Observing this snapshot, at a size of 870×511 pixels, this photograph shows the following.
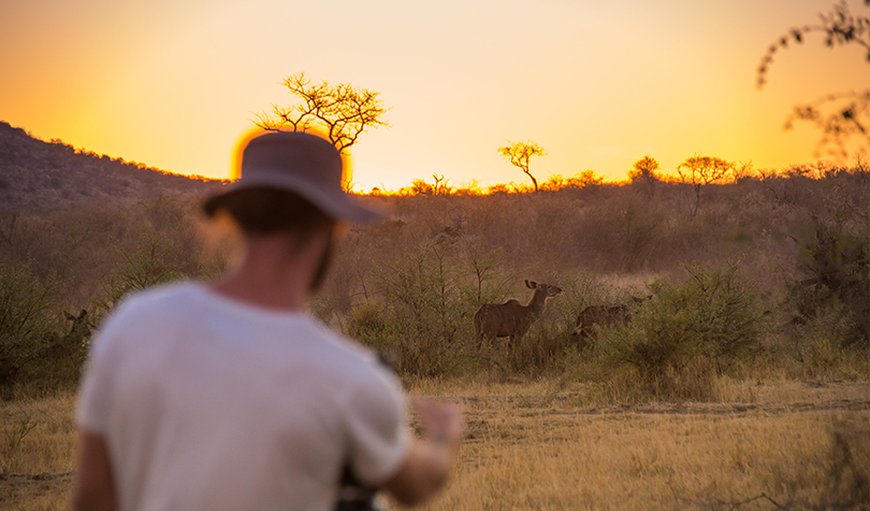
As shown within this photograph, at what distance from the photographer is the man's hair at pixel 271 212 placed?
2.22 meters

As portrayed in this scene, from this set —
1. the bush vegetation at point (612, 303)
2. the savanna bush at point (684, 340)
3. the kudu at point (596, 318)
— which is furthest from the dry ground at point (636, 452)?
the kudu at point (596, 318)

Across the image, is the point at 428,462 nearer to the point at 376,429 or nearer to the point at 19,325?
Answer: the point at 376,429

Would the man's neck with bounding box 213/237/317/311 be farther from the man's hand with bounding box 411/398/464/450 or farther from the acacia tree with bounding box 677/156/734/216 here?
the acacia tree with bounding box 677/156/734/216

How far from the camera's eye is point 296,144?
7.61 feet

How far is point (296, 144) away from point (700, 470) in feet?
25.1

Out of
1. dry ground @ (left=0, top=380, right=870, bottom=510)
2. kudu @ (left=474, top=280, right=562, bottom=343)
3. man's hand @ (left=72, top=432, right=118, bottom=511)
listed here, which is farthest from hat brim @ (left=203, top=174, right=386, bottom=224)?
kudu @ (left=474, top=280, right=562, bottom=343)

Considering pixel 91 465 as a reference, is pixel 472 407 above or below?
below

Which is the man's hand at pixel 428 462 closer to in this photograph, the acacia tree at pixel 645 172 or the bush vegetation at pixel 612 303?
the bush vegetation at pixel 612 303

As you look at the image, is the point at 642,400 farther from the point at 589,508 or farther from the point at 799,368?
the point at 589,508

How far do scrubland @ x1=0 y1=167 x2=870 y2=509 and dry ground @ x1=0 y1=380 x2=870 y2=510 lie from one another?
32 mm

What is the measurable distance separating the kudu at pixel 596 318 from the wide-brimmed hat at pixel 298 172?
613 inches

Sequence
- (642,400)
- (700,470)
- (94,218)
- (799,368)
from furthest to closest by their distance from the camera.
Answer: (94,218) → (799,368) → (642,400) → (700,470)

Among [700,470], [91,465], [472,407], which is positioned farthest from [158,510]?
[472,407]

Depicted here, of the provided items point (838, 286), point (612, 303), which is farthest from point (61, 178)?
point (838, 286)
